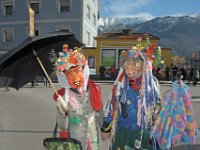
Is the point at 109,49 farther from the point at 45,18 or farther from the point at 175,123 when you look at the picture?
the point at 175,123

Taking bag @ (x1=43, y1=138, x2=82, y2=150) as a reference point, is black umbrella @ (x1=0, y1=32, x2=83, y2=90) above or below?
above

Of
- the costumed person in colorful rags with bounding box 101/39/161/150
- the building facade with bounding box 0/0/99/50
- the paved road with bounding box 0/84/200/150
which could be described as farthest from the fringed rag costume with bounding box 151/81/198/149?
the building facade with bounding box 0/0/99/50

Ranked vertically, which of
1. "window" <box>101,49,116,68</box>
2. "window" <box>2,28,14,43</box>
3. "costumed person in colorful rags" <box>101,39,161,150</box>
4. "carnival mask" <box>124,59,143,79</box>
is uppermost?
"window" <box>2,28,14,43</box>

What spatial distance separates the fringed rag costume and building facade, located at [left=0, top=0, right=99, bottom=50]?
29371mm

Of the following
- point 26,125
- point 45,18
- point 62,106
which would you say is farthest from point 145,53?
point 45,18

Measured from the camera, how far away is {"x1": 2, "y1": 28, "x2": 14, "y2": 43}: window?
119 feet

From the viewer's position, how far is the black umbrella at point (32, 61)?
396 cm

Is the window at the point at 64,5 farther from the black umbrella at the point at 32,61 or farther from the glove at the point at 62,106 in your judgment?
the glove at the point at 62,106

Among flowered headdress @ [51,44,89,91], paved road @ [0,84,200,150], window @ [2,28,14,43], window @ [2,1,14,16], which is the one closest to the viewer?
flowered headdress @ [51,44,89,91]

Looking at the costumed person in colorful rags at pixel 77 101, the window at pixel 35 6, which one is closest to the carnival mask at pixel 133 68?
the costumed person in colorful rags at pixel 77 101

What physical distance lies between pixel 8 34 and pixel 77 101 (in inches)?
1361

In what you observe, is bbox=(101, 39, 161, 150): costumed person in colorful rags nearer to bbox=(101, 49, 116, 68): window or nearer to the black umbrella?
the black umbrella

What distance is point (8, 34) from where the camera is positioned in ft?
120

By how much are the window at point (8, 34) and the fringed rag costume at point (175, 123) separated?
1349 inches
